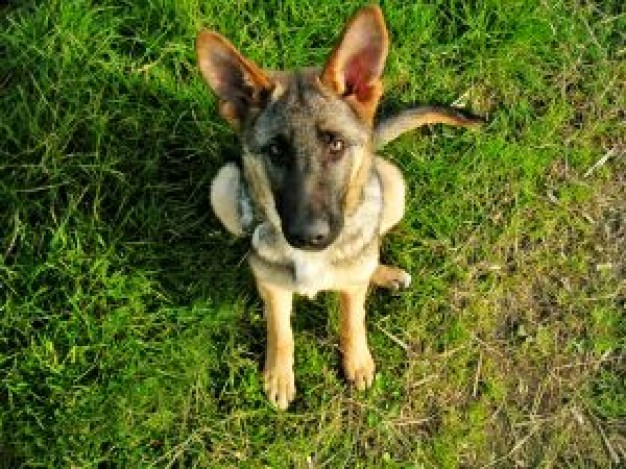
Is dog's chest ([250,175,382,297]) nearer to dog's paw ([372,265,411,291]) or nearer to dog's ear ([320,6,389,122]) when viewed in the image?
dog's ear ([320,6,389,122])

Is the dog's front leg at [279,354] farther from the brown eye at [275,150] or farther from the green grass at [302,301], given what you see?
the brown eye at [275,150]

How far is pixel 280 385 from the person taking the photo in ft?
15.9

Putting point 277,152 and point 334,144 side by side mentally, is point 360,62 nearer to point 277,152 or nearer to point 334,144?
point 334,144

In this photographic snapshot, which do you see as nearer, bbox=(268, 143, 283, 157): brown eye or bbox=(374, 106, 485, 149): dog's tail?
bbox=(268, 143, 283, 157): brown eye

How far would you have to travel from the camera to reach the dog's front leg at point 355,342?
460 centimetres

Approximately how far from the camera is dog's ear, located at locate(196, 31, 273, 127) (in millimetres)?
3689

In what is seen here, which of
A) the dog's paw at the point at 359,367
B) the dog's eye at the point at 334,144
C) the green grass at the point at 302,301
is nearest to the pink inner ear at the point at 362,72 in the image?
the dog's eye at the point at 334,144

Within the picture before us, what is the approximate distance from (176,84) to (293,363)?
1583mm

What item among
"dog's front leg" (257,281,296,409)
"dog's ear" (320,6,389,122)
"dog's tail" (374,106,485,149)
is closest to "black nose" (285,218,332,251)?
"dog's ear" (320,6,389,122)

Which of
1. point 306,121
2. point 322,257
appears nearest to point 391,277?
point 322,257

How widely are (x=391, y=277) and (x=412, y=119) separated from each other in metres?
0.81

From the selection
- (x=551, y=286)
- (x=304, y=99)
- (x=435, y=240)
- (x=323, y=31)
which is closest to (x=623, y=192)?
(x=551, y=286)

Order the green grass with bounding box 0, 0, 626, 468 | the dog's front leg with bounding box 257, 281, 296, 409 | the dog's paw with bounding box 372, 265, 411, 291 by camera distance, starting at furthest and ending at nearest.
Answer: the dog's paw with bounding box 372, 265, 411, 291 < the green grass with bounding box 0, 0, 626, 468 < the dog's front leg with bounding box 257, 281, 296, 409

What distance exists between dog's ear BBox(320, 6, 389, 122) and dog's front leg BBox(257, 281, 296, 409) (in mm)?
1073
